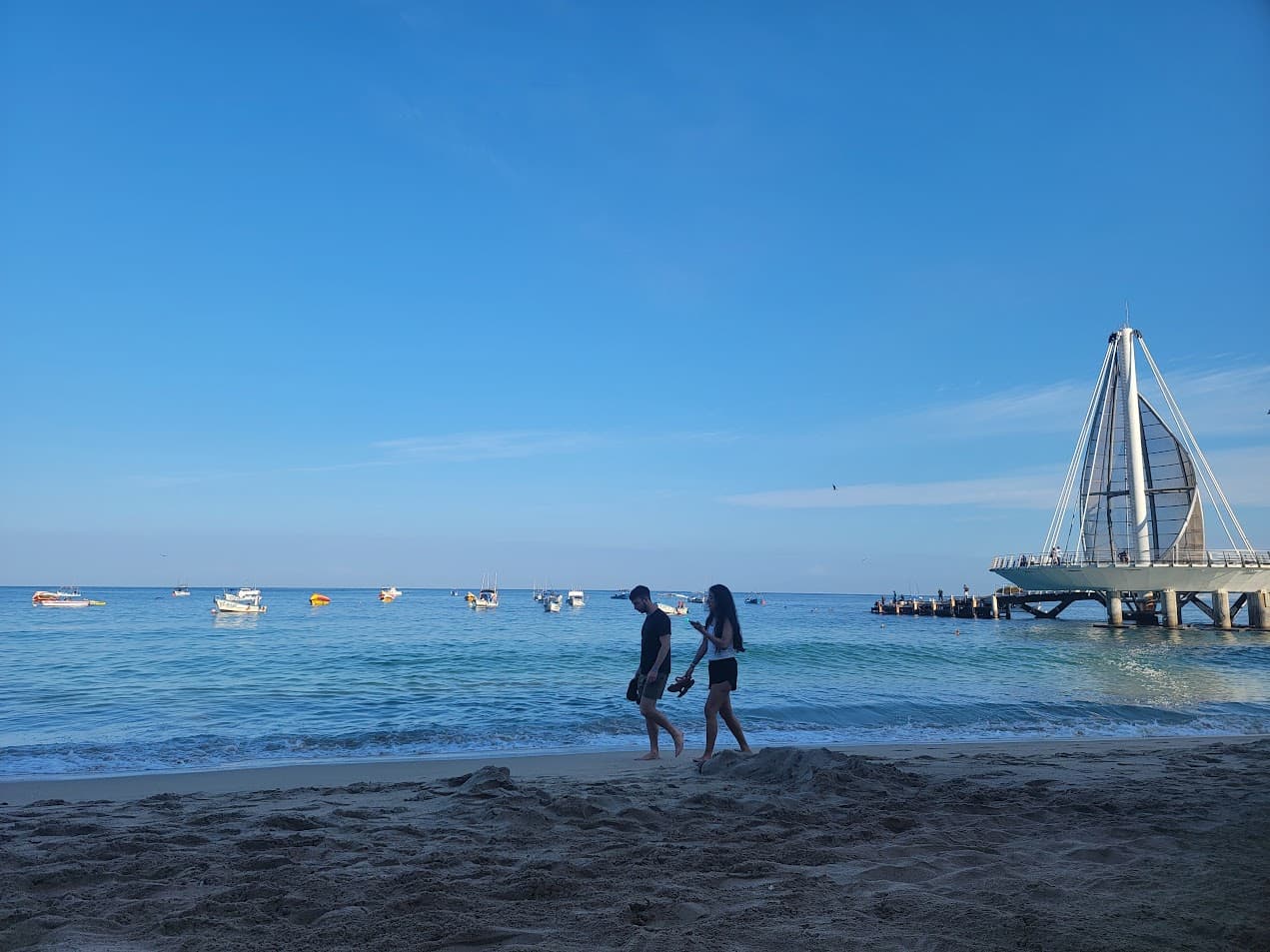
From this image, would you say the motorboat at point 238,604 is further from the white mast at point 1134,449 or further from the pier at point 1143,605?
the white mast at point 1134,449

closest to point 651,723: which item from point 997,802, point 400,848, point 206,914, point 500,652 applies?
point 997,802

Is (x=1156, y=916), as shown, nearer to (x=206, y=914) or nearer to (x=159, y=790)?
(x=206, y=914)

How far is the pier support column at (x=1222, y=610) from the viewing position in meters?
41.7

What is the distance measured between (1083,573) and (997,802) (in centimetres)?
4189

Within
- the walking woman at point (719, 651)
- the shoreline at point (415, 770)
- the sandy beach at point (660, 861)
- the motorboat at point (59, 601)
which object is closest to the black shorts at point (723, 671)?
the walking woman at point (719, 651)

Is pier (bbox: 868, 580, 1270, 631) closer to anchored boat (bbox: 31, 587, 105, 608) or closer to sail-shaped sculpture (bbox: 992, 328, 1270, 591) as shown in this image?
sail-shaped sculpture (bbox: 992, 328, 1270, 591)

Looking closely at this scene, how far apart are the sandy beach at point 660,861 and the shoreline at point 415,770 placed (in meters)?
0.12

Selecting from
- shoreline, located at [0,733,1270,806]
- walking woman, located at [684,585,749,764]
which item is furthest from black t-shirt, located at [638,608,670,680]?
shoreline, located at [0,733,1270,806]

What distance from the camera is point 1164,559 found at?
44.0 m

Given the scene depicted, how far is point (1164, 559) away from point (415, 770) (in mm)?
47938

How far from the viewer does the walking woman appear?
8.27m

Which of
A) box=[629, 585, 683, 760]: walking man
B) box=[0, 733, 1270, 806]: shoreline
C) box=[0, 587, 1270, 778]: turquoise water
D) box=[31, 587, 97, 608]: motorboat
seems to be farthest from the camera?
box=[31, 587, 97, 608]: motorboat

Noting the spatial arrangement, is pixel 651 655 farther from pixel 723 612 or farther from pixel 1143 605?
pixel 1143 605

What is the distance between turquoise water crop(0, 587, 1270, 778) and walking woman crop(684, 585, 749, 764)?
114 inches
